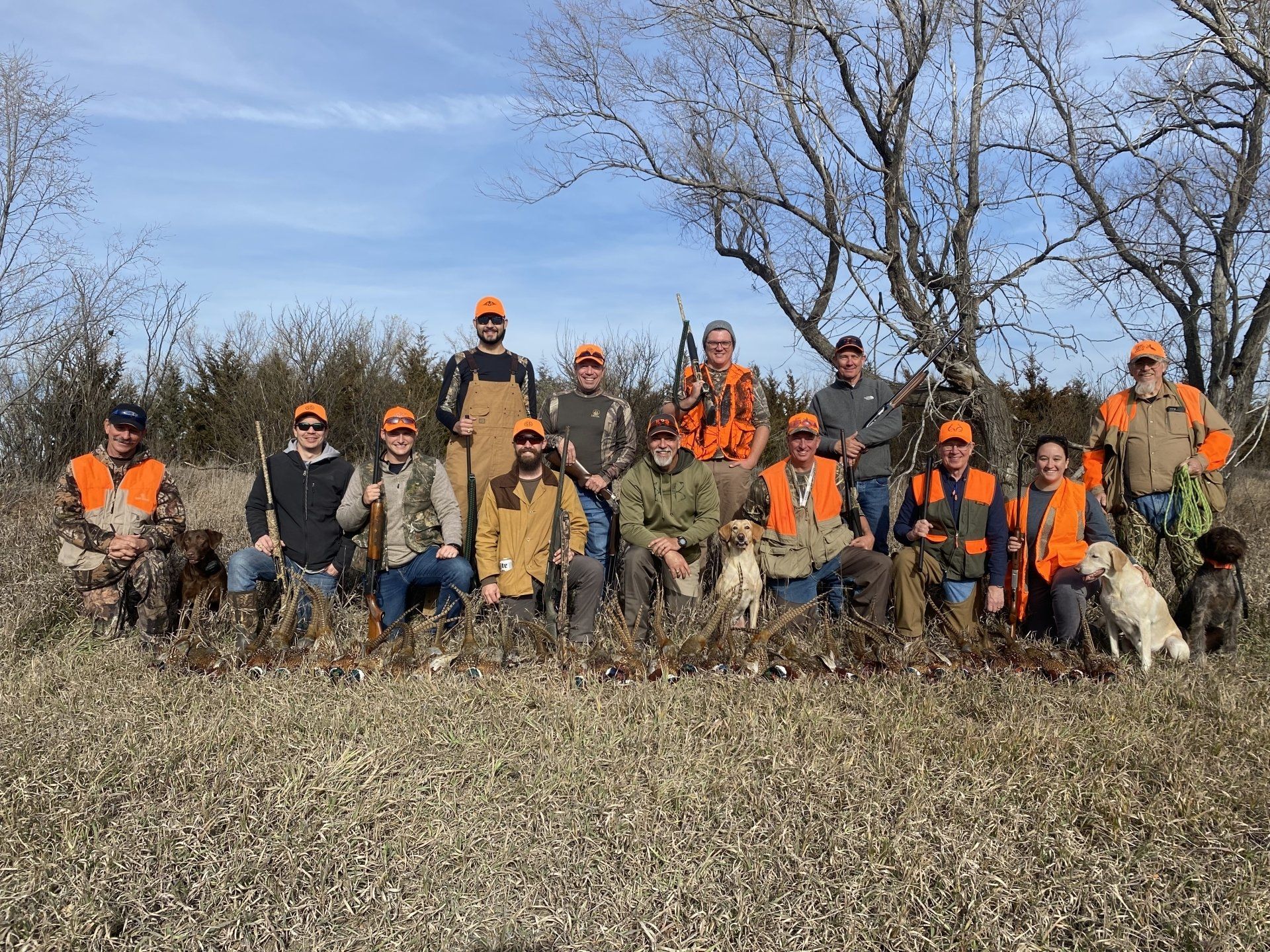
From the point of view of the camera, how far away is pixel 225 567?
21.0 feet

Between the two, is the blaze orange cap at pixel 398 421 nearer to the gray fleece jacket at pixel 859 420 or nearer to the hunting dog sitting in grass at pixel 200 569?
the hunting dog sitting in grass at pixel 200 569

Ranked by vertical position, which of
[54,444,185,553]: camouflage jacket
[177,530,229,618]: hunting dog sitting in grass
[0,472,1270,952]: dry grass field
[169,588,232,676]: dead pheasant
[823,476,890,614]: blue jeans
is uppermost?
[823,476,890,614]: blue jeans

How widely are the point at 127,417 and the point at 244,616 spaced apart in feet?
5.31

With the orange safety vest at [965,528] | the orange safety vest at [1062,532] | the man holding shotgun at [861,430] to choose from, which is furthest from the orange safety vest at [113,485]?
the orange safety vest at [1062,532]

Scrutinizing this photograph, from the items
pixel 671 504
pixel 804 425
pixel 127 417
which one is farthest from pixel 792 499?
pixel 127 417

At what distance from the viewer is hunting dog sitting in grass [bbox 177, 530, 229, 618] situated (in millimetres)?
6172

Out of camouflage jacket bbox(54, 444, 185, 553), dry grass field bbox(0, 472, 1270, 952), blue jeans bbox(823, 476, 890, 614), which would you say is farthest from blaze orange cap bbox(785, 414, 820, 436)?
camouflage jacket bbox(54, 444, 185, 553)

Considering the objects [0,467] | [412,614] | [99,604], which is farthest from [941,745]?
[0,467]

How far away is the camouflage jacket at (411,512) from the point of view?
631 cm

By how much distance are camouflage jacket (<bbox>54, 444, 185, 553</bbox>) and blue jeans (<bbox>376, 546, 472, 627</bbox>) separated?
146 centimetres

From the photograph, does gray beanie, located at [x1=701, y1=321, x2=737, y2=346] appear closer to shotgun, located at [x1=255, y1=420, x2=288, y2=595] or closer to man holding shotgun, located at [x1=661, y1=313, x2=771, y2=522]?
man holding shotgun, located at [x1=661, y1=313, x2=771, y2=522]

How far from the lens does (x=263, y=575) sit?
6.14 metres

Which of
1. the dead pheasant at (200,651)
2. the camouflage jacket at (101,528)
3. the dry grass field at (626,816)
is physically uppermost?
the camouflage jacket at (101,528)

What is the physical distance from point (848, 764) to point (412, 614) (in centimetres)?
344
